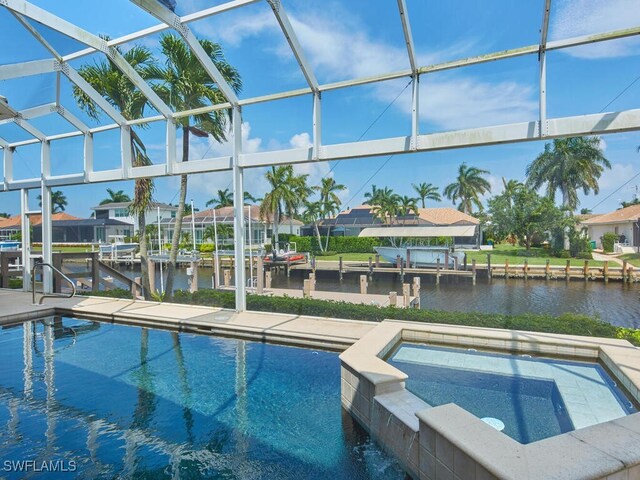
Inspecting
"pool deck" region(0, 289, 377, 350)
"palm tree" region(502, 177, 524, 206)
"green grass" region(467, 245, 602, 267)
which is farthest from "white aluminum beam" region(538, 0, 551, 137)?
"palm tree" region(502, 177, 524, 206)

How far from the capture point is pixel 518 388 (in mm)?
4301

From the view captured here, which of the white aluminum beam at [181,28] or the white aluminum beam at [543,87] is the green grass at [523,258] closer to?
the white aluminum beam at [543,87]

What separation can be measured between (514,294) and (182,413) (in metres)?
16.5

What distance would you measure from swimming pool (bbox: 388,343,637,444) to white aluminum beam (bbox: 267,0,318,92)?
4.15 m

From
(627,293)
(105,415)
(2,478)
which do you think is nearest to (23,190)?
(105,415)

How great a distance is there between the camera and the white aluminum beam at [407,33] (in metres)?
5.00

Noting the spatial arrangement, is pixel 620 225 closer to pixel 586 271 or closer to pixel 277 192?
pixel 586 271

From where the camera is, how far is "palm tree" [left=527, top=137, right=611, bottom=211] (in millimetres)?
31688

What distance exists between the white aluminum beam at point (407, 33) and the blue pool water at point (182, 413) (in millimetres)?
4173

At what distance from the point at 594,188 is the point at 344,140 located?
3404 cm

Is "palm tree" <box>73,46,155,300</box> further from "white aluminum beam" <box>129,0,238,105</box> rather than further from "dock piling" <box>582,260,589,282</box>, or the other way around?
"dock piling" <box>582,260,589,282</box>

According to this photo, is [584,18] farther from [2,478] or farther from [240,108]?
[2,478]

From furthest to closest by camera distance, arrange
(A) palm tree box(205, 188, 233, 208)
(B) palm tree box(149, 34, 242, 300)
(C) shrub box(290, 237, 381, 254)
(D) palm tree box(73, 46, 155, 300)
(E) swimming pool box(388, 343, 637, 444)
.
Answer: (A) palm tree box(205, 188, 233, 208) → (C) shrub box(290, 237, 381, 254) → (D) palm tree box(73, 46, 155, 300) → (B) palm tree box(149, 34, 242, 300) → (E) swimming pool box(388, 343, 637, 444)

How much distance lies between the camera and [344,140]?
6.36 meters
